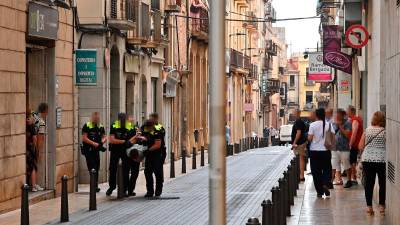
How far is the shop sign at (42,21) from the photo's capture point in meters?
20.0

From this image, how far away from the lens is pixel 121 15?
28.9 metres

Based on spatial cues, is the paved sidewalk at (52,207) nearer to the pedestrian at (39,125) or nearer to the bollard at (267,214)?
the pedestrian at (39,125)

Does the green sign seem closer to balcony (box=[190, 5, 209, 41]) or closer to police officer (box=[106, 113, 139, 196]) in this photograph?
police officer (box=[106, 113, 139, 196])

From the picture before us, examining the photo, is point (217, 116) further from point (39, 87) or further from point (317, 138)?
point (39, 87)

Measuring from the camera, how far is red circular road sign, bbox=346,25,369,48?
23.3m

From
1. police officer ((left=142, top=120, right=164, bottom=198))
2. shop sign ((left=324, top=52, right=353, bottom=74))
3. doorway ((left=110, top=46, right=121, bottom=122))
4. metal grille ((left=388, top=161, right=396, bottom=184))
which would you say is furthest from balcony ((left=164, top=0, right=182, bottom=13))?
metal grille ((left=388, top=161, right=396, bottom=184))

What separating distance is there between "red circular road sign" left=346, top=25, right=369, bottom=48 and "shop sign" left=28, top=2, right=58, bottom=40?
6.72 meters

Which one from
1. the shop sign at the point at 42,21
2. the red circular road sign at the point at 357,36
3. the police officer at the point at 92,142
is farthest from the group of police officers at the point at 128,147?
the red circular road sign at the point at 357,36

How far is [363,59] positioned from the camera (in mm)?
26828

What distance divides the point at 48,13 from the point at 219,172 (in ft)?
43.1

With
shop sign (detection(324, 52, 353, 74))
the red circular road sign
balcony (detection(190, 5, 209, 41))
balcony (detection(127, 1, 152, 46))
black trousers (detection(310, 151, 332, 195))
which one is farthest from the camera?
balcony (detection(190, 5, 209, 41))

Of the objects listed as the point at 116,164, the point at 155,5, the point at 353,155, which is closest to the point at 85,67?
the point at 116,164

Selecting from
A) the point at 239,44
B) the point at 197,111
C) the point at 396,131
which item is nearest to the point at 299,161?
the point at 396,131

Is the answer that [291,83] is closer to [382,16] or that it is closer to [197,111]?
[197,111]
